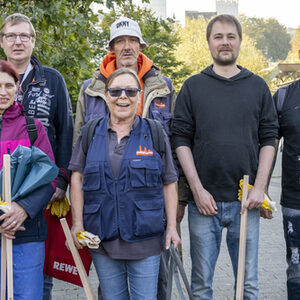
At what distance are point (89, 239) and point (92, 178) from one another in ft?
1.23

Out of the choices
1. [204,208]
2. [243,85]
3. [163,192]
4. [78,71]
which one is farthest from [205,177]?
[78,71]

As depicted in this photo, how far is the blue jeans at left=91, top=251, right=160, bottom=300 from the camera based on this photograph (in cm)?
291

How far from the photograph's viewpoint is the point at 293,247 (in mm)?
3693

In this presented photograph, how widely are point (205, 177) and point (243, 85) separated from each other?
729mm

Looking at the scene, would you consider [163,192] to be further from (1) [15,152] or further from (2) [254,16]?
(2) [254,16]

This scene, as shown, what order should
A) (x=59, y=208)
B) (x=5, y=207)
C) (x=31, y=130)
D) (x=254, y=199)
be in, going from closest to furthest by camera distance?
1. (x=5, y=207)
2. (x=31, y=130)
3. (x=254, y=199)
4. (x=59, y=208)

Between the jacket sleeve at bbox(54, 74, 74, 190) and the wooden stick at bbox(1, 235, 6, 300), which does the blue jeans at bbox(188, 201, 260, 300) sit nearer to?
the jacket sleeve at bbox(54, 74, 74, 190)

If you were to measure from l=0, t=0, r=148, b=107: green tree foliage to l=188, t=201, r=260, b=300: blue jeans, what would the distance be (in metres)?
3.28

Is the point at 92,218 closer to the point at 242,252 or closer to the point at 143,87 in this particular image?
the point at 242,252

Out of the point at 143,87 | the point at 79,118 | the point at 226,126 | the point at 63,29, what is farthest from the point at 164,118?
the point at 63,29

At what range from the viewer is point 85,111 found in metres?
3.67

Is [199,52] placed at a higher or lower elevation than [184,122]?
higher

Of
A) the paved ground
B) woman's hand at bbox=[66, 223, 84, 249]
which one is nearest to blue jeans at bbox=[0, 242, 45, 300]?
woman's hand at bbox=[66, 223, 84, 249]

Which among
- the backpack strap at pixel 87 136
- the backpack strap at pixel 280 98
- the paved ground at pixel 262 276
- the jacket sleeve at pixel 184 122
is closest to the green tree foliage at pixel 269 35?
the paved ground at pixel 262 276
